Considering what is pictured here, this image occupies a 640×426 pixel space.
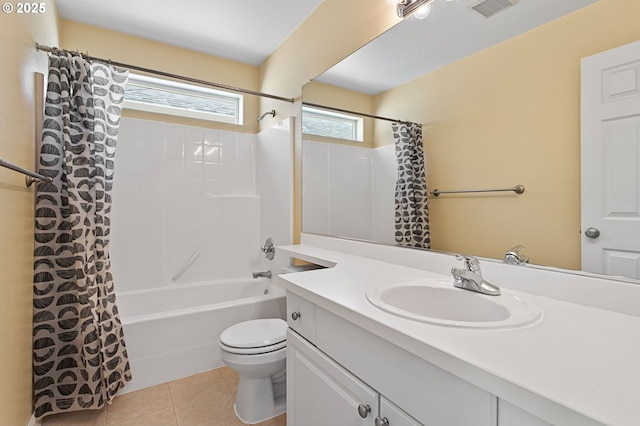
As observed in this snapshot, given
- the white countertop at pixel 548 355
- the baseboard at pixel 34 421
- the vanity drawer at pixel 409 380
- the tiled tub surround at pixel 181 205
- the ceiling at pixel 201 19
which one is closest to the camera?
the white countertop at pixel 548 355

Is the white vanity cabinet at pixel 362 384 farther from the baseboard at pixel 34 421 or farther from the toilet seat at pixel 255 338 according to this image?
the baseboard at pixel 34 421

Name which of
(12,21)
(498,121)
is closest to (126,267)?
(12,21)

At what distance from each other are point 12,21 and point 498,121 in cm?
189

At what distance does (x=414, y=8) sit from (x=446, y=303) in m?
1.29

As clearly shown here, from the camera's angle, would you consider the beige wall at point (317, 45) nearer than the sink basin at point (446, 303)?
No

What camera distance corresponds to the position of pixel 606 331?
0.68 meters

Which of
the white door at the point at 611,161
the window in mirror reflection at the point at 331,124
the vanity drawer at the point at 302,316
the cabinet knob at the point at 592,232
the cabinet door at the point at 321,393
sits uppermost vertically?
the window in mirror reflection at the point at 331,124

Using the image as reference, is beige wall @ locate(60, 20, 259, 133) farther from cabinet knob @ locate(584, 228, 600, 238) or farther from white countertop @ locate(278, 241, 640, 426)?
cabinet knob @ locate(584, 228, 600, 238)

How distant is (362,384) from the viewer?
0.83m

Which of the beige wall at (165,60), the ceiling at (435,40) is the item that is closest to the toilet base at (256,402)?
the ceiling at (435,40)

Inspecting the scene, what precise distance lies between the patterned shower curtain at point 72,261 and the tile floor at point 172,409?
7 centimetres

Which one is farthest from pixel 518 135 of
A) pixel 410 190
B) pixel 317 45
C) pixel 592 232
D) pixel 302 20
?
pixel 302 20

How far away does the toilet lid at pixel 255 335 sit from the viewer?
156 cm

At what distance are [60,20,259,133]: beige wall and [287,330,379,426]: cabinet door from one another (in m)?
2.32
